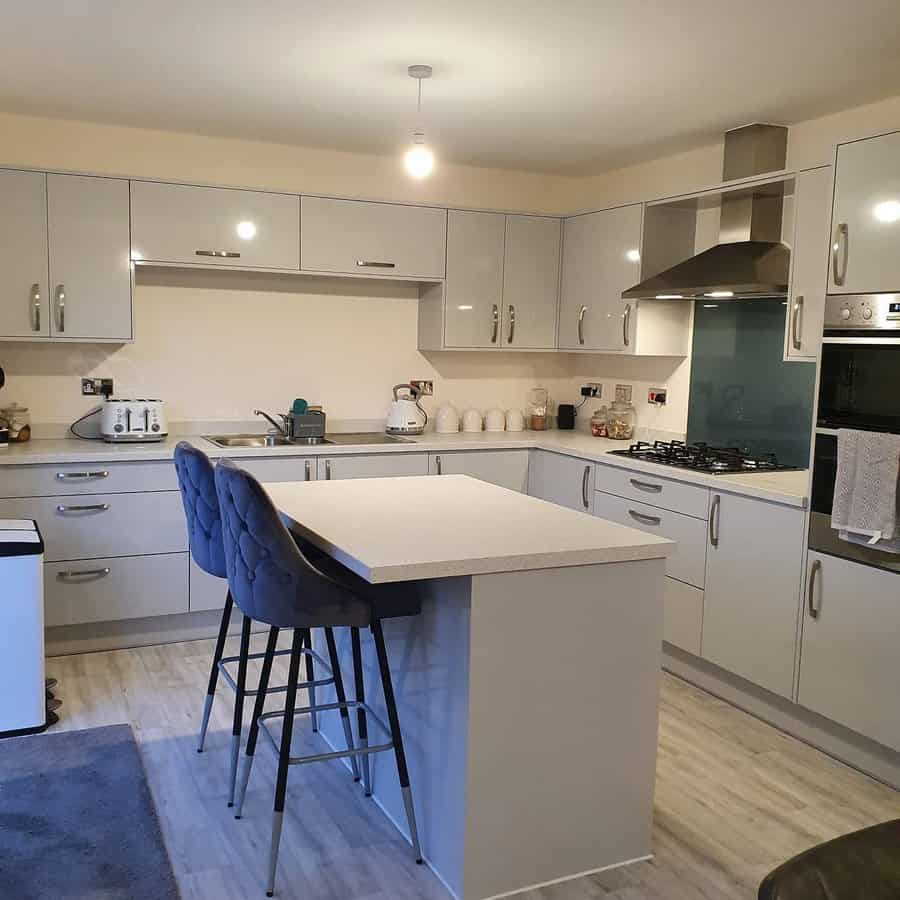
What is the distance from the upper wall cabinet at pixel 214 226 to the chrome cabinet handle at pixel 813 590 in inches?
109

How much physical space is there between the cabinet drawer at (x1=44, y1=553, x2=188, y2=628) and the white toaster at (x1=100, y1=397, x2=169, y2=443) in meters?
0.60

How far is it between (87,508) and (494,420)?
2.32 metres

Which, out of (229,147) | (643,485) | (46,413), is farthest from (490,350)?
(46,413)

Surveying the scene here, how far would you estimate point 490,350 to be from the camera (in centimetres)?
513

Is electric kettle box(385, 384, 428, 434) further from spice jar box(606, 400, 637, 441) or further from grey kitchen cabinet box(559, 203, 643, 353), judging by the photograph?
spice jar box(606, 400, 637, 441)

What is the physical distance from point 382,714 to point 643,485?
70.2 inches

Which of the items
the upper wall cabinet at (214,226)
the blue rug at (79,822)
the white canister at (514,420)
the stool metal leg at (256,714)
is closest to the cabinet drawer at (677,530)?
the white canister at (514,420)

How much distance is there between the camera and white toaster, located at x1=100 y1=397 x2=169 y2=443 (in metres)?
4.34

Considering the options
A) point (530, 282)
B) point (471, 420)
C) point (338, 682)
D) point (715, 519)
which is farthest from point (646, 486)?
point (338, 682)

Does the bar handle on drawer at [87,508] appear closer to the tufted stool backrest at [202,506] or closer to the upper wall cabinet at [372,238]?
the tufted stool backrest at [202,506]

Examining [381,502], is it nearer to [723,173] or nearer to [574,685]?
[574,685]

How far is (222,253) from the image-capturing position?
14.6 ft

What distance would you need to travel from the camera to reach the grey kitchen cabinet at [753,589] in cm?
338

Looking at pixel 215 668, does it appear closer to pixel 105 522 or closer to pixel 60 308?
pixel 105 522
